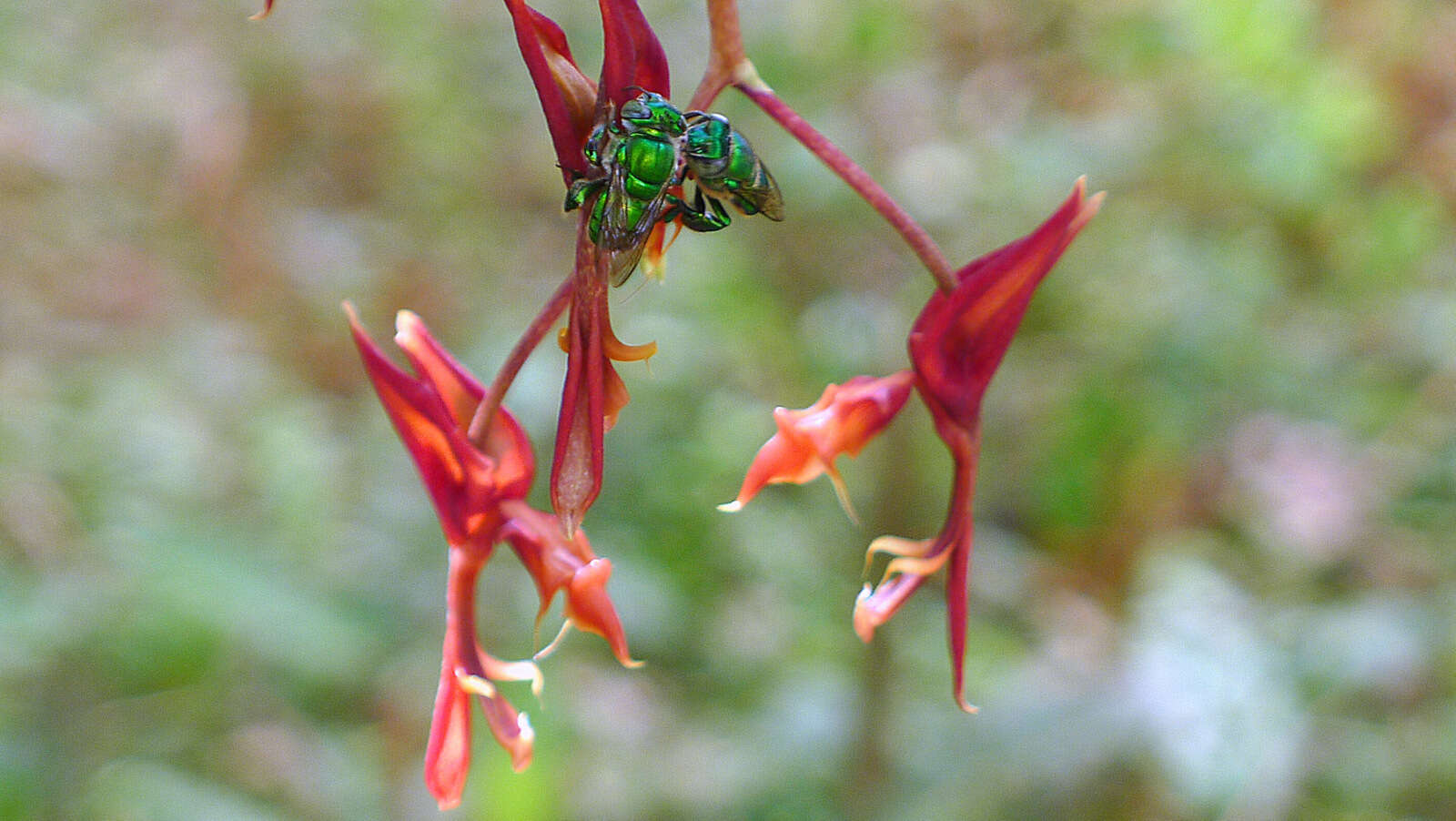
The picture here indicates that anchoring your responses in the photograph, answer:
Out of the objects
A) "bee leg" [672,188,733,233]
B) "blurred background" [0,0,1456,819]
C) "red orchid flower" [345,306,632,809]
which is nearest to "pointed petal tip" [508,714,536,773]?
"red orchid flower" [345,306,632,809]

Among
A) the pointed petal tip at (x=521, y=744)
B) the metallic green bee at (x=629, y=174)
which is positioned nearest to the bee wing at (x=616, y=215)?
the metallic green bee at (x=629, y=174)

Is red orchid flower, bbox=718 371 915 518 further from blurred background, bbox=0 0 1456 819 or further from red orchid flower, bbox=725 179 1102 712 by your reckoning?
blurred background, bbox=0 0 1456 819

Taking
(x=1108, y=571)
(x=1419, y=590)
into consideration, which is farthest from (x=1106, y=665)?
(x=1419, y=590)

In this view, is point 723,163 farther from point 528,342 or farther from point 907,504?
point 907,504

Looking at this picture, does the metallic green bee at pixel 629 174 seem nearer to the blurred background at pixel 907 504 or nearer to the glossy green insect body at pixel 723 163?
the glossy green insect body at pixel 723 163

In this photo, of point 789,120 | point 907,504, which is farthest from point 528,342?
point 907,504
